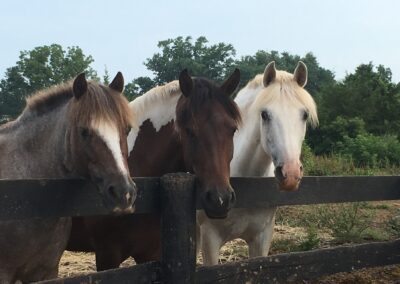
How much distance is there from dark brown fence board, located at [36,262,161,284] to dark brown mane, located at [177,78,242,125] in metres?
1.12

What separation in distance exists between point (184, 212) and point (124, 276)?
0.46 meters

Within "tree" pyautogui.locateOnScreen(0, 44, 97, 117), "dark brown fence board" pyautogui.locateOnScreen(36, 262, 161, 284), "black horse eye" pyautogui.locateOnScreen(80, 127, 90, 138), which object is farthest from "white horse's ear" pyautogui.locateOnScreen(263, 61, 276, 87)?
"tree" pyautogui.locateOnScreen(0, 44, 97, 117)

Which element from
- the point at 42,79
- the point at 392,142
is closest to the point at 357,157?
the point at 392,142

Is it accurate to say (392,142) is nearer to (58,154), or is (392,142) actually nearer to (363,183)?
A: (363,183)

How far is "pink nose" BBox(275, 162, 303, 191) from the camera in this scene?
3.33m

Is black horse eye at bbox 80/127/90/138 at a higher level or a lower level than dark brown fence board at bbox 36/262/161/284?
higher

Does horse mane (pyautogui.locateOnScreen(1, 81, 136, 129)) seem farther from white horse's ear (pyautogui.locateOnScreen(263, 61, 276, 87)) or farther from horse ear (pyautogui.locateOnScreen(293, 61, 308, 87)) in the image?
horse ear (pyautogui.locateOnScreen(293, 61, 308, 87))

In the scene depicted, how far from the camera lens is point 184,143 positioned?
3369 millimetres

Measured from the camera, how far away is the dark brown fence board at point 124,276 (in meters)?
2.30

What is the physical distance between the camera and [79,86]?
9.35ft

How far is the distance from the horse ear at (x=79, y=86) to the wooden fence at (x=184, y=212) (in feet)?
2.04

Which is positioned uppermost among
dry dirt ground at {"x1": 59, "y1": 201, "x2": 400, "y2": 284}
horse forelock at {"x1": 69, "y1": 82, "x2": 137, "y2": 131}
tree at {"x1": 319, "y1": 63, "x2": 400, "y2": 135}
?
tree at {"x1": 319, "y1": 63, "x2": 400, "y2": 135}

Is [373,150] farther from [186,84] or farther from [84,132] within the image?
[84,132]

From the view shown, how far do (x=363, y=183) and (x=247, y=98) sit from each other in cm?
131
